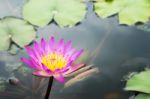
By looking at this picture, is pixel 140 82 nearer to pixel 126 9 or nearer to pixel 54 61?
pixel 54 61

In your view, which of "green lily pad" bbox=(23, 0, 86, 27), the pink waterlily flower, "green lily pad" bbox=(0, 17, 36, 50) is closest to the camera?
the pink waterlily flower

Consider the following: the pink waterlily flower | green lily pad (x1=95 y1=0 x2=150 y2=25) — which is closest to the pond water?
green lily pad (x1=95 y1=0 x2=150 y2=25)

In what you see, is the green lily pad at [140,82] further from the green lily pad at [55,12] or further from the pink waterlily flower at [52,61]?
the green lily pad at [55,12]

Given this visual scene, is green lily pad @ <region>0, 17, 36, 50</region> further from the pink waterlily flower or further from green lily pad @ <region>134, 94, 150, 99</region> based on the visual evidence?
green lily pad @ <region>134, 94, 150, 99</region>

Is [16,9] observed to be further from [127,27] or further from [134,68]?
[134,68]

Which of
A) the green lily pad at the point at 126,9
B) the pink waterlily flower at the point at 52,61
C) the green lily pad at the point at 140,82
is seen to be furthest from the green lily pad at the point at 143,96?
the green lily pad at the point at 126,9

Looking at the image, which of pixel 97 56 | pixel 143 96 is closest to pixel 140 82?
pixel 143 96

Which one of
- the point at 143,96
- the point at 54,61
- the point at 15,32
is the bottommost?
the point at 143,96
